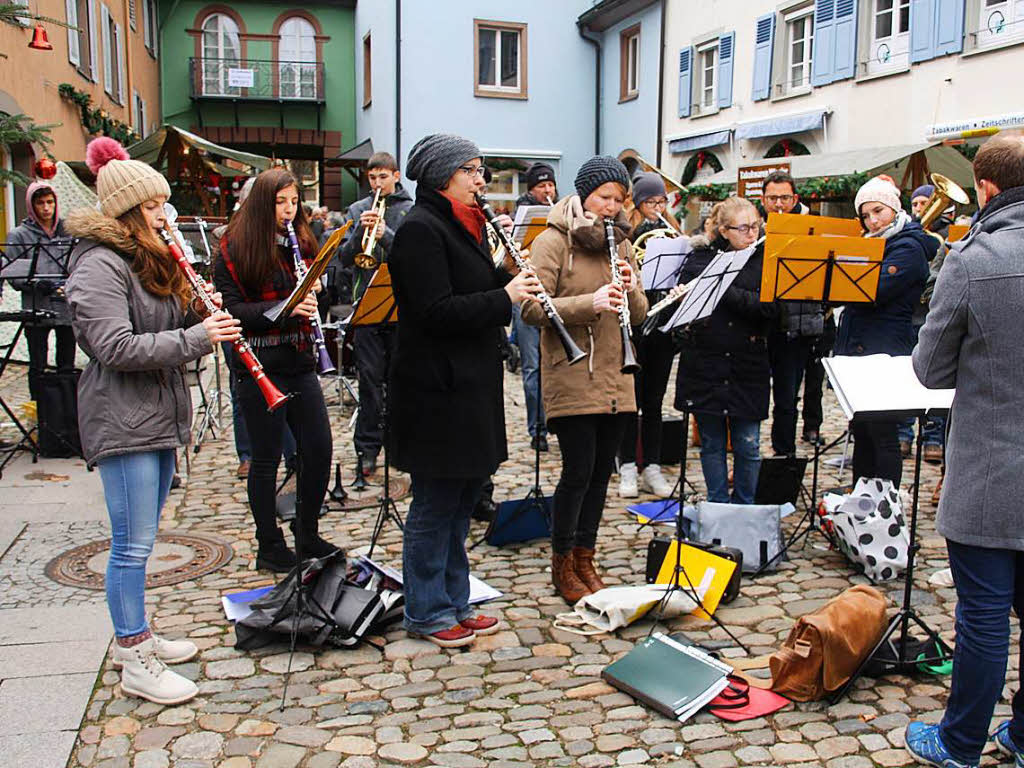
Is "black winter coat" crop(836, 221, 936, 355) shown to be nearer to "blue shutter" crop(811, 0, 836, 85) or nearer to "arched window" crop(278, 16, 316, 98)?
"blue shutter" crop(811, 0, 836, 85)

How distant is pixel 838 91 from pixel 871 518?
12.3 m

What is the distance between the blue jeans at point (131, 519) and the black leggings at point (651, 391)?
139 inches

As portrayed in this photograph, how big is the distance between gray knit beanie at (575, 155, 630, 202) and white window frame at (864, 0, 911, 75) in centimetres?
1153

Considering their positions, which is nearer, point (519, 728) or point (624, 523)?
point (519, 728)

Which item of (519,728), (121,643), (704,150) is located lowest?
(519,728)

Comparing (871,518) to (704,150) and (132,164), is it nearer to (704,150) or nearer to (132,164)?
(132,164)

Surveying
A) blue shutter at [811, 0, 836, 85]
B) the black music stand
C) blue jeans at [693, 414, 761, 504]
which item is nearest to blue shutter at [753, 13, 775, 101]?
blue shutter at [811, 0, 836, 85]

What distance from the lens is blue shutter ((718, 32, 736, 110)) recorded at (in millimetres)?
17844

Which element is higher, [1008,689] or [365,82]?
[365,82]

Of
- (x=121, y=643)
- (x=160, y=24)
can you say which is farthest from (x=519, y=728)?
(x=160, y=24)

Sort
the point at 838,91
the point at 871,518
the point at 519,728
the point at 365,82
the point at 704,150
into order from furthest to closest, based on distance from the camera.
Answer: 1. the point at 365,82
2. the point at 704,150
3. the point at 838,91
4. the point at 871,518
5. the point at 519,728

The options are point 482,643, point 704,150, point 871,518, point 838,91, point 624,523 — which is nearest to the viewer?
point 482,643

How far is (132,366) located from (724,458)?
3240mm

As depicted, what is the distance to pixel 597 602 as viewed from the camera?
420 cm
